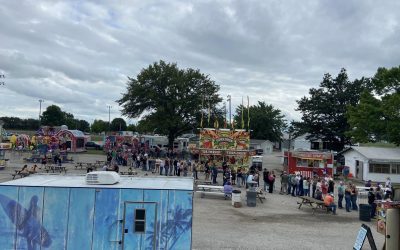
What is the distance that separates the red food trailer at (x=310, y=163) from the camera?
116 feet

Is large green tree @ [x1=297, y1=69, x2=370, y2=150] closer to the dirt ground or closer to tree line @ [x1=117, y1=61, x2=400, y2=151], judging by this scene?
tree line @ [x1=117, y1=61, x2=400, y2=151]

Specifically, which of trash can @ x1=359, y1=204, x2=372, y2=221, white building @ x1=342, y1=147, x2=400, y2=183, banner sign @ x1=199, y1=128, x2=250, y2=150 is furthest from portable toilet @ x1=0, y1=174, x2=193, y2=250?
white building @ x1=342, y1=147, x2=400, y2=183

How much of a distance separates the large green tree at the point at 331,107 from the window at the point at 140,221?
46.5 meters

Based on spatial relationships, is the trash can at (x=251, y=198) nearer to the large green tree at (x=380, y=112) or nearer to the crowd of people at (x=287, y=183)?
the crowd of people at (x=287, y=183)

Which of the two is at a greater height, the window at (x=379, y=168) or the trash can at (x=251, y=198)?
the window at (x=379, y=168)

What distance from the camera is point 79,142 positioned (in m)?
59.0

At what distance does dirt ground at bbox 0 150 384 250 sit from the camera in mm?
14312

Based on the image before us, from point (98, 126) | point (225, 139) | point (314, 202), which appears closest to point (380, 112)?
point (225, 139)

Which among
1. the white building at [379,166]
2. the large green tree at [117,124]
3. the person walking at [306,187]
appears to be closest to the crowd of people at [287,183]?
the person walking at [306,187]

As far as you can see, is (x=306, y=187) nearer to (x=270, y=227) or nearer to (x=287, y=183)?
(x=287, y=183)

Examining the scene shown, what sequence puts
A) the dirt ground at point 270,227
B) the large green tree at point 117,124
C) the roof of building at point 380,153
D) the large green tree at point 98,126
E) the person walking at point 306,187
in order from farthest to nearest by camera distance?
the large green tree at point 98,126
the large green tree at point 117,124
the roof of building at point 380,153
the person walking at point 306,187
the dirt ground at point 270,227

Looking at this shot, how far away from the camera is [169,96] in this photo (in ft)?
190

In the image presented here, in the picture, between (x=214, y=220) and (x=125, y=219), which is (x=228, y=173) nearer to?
(x=214, y=220)

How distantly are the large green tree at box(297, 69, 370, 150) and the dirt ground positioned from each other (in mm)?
33411
